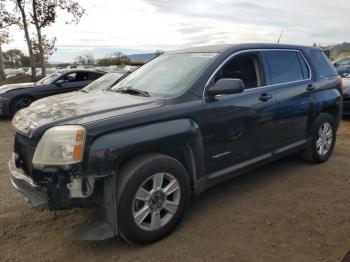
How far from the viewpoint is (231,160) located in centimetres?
411

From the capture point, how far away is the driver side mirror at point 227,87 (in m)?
3.68

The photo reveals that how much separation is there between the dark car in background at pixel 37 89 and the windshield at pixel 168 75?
22.3 ft

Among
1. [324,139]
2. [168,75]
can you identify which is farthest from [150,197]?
[324,139]

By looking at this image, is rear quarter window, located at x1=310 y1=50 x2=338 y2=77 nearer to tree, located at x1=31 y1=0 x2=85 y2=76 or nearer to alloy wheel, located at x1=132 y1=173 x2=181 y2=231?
alloy wheel, located at x1=132 y1=173 x2=181 y2=231

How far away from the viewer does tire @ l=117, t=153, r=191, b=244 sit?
316cm

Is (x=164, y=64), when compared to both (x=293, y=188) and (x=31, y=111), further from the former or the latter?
(x=293, y=188)

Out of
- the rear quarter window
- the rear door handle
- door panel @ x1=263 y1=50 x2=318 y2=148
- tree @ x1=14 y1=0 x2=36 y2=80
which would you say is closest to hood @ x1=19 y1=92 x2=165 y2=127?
door panel @ x1=263 y1=50 x2=318 y2=148

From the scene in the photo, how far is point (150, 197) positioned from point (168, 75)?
4.89 feet

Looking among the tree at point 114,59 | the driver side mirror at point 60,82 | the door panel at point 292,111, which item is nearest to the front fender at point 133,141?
the door panel at point 292,111

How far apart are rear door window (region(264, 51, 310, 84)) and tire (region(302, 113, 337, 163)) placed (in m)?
0.73

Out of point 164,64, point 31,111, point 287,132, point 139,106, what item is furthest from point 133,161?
point 287,132

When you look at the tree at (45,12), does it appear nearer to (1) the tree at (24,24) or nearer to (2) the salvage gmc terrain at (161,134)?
(1) the tree at (24,24)

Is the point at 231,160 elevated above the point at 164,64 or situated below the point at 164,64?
below

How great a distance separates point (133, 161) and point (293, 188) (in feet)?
7.98
